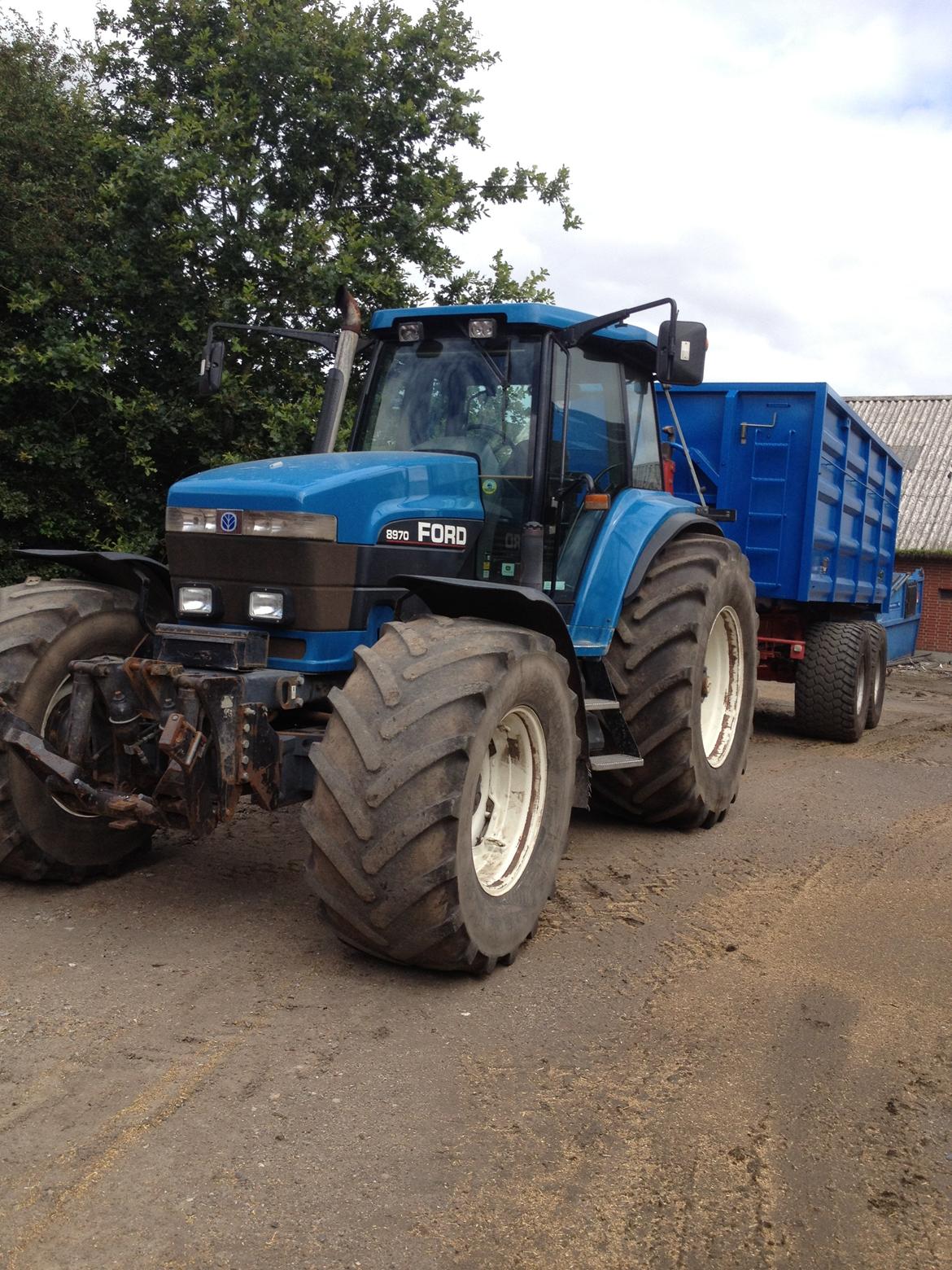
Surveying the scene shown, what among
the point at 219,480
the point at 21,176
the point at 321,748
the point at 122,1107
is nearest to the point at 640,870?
the point at 321,748

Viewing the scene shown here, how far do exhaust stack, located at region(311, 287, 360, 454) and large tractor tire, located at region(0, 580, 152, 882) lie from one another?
132 centimetres

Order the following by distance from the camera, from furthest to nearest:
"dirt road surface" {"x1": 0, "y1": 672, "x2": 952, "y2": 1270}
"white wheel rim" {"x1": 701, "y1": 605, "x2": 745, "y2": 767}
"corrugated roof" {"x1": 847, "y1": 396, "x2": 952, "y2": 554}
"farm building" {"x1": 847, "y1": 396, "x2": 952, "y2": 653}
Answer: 1. "corrugated roof" {"x1": 847, "y1": 396, "x2": 952, "y2": 554}
2. "farm building" {"x1": 847, "y1": 396, "x2": 952, "y2": 653}
3. "white wheel rim" {"x1": 701, "y1": 605, "x2": 745, "y2": 767}
4. "dirt road surface" {"x1": 0, "y1": 672, "x2": 952, "y2": 1270}

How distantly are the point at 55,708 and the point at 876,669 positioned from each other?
326 inches

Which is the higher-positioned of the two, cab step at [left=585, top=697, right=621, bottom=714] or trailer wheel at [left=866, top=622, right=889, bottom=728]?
cab step at [left=585, top=697, right=621, bottom=714]

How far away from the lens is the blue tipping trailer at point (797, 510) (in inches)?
362

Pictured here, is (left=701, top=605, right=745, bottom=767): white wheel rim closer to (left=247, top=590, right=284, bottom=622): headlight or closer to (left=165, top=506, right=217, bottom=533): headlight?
(left=247, top=590, right=284, bottom=622): headlight

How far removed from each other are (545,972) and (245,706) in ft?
4.78

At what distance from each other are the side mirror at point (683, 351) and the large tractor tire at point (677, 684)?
1.13 m

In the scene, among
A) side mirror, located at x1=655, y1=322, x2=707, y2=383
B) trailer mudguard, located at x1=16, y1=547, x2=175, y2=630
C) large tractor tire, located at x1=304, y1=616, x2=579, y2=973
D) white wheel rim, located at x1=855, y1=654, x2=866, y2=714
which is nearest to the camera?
large tractor tire, located at x1=304, y1=616, x2=579, y2=973

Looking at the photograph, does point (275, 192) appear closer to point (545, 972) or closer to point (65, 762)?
point (65, 762)

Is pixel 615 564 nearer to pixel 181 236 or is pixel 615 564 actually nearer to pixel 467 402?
pixel 467 402

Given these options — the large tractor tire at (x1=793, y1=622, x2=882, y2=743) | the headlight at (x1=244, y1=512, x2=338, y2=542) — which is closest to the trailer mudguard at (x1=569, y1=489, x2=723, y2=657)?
the headlight at (x1=244, y1=512, x2=338, y2=542)

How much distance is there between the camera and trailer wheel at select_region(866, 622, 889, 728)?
10.8 metres

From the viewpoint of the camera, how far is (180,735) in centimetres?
414
